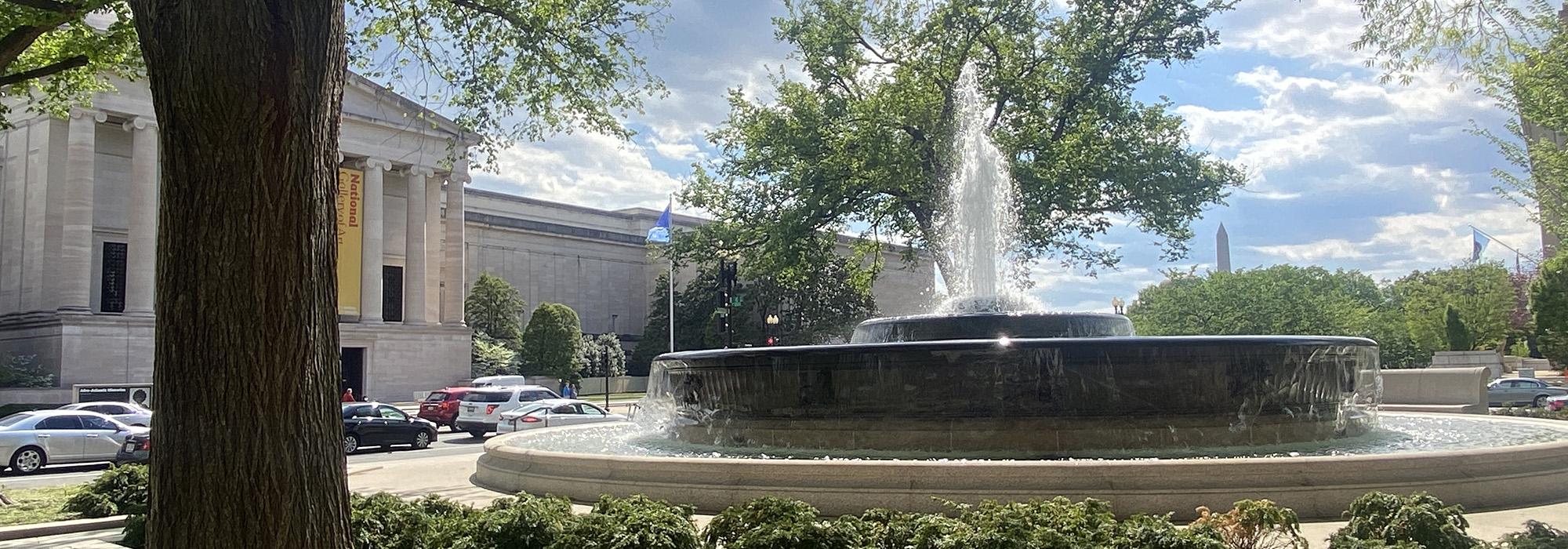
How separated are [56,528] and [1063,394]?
34.6 ft

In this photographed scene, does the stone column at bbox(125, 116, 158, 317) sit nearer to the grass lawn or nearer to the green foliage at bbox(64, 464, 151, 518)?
the grass lawn

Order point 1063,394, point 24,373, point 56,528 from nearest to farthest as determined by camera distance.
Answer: point 56,528 → point 1063,394 → point 24,373

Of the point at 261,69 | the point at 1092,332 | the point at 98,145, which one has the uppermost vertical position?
the point at 98,145

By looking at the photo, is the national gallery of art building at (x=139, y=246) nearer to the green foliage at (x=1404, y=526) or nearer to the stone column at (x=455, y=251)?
the stone column at (x=455, y=251)

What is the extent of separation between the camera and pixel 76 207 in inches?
1999

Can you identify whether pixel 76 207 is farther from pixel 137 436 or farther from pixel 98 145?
pixel 137 436

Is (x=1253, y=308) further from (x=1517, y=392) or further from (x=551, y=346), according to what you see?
(x=551, y=346)

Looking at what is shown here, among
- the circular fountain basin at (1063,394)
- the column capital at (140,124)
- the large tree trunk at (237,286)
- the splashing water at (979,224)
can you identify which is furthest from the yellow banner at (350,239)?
the large tree trunk at (237,286)

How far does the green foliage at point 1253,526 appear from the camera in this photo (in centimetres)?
660

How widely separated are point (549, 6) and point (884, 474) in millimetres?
9883

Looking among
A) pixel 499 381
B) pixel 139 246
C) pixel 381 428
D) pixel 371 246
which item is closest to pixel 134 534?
pixel 381 428

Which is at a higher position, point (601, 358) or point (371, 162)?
point (371, 162)

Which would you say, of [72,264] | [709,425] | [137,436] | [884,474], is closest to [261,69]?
[884,474]

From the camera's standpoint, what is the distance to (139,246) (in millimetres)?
51625
